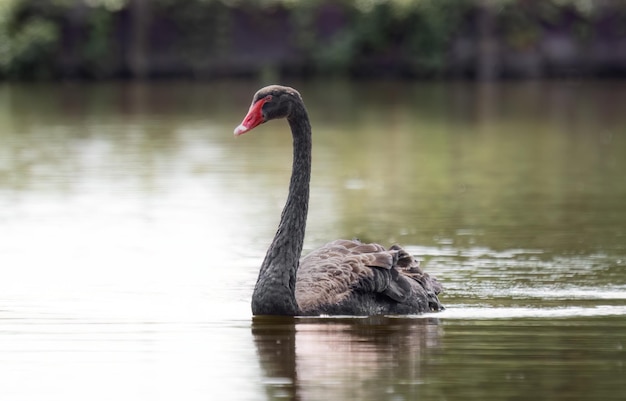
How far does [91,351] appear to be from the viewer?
7.98 metres

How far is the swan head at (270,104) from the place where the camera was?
8.89m

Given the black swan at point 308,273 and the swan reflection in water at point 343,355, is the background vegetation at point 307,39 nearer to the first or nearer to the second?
the black swan at point 308,273

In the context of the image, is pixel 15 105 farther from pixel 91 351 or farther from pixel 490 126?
pixel 91 351

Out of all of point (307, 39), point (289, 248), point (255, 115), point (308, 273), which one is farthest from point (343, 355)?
point (307, 39)

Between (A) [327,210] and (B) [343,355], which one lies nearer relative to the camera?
(B) [343,355]

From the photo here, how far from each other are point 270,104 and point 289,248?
0.86 metres

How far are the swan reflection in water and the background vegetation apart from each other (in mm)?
29993

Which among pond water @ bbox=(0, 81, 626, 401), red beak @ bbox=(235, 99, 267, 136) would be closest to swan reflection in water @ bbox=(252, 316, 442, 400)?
pond water @ bbox=(0, 81, 626, 401)

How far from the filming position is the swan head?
889cm

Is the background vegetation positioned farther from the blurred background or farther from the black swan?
the black swan

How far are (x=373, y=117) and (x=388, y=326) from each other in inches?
722

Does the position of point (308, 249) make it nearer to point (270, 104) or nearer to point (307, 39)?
point (270, 104)

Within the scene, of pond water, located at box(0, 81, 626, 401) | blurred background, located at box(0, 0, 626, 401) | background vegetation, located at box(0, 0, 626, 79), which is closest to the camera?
pond water, located at box(0, 81, 626, 401)

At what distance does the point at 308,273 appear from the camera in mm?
9086
